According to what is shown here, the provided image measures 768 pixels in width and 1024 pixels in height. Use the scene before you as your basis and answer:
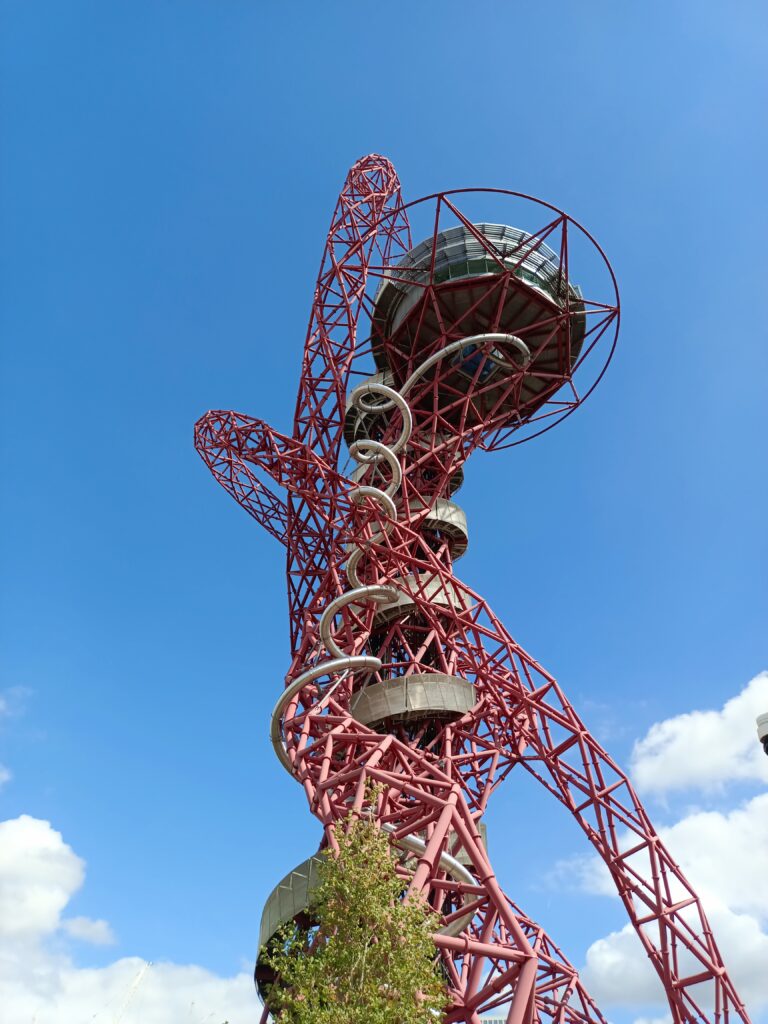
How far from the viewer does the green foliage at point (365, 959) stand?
13.1 metres

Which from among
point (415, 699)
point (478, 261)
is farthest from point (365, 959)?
point (478, 261)

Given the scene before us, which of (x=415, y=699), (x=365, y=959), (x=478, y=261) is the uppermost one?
(x=478, y=261)

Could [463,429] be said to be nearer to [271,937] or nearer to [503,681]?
[503,681]

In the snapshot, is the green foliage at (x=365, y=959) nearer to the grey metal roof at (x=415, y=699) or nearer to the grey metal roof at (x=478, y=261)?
the grey metal roof at (x=415, y=699)

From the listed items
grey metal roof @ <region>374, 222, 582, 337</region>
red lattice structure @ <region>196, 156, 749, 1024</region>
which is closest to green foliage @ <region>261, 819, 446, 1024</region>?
red lattice structure @ <region>196, 156, 749, 1024</region>

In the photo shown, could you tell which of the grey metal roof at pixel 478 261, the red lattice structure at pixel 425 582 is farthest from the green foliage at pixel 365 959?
the grey metal roof at pixel 478 261

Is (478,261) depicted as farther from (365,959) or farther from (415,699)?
(365,959)

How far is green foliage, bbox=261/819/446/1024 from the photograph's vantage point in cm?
1309

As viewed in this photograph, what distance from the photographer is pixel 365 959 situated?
1355 cm

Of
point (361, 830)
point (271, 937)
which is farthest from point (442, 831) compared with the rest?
point (271, 937)

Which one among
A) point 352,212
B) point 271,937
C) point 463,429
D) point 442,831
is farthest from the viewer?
point 352,212

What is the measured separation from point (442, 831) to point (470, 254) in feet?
84.0

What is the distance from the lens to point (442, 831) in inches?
773

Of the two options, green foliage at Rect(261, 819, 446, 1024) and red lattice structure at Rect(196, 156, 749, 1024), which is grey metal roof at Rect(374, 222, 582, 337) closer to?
red lattice structure at Rect(196, 156, 749, 1024)
